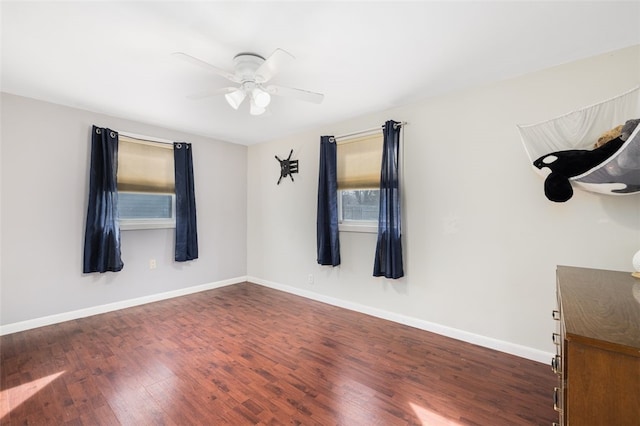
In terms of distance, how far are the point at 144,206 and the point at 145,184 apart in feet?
0.98

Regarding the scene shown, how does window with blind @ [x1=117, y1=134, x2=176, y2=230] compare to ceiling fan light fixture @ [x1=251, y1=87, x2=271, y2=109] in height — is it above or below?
below

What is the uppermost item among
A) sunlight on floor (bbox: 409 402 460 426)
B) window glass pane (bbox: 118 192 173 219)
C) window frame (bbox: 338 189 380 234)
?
window glass pane (bbox: 118 192 173 219)

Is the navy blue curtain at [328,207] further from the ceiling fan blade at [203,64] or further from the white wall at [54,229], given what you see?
the white wall at [54,229]

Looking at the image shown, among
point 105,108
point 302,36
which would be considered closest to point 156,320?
point 105,108

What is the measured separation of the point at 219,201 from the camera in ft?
14.5

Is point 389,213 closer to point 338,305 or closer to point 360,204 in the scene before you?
point 360,204

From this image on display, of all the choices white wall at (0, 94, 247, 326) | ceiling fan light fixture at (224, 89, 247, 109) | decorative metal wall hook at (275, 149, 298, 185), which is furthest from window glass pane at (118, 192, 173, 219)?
ceiling fan light fixture at (224, 89, 247, 109)

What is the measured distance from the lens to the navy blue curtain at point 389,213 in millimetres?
2855

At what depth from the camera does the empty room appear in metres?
1.62

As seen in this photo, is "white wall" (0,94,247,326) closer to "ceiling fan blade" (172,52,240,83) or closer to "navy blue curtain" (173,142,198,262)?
"navy blue curtain" (173,142,198,262)

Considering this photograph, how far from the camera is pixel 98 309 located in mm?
3246

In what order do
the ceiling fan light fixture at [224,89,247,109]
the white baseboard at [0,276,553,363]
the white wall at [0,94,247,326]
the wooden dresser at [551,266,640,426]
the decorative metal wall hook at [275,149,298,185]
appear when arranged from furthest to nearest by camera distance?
the decorative metal wall hook at [275,149,298,185]
the white wall at [0,94,247,326]
the white baseboard at [0,276,553,363]
the ceiling fan light fixture at [224,89,247,109]
the wooden dresser at [551,266,640,426]

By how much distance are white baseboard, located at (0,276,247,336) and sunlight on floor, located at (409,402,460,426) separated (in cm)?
337

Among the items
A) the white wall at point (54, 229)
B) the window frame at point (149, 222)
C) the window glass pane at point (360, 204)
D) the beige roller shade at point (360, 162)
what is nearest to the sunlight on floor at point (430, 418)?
the window glass pane at point (360, 204)
